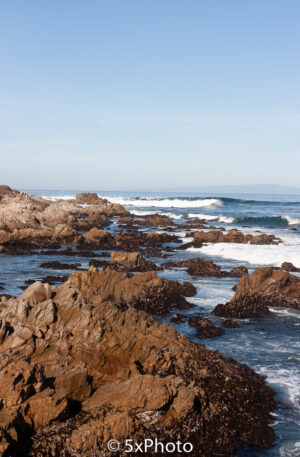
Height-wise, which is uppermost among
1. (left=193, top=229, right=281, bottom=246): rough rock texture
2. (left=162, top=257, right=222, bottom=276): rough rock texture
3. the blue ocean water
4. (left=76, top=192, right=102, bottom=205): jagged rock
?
(left=76, top=192, right=102, bottom=205): jagged rock

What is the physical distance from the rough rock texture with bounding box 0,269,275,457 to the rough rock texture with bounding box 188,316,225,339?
7.10ft

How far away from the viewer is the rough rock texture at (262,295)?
11953 mm

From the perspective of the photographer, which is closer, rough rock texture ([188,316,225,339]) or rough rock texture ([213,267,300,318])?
rough rock texture ([188,316,225,339])

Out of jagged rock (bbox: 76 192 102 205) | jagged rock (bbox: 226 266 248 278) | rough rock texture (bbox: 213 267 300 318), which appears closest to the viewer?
rough rock texture (bbox: 213 267 300 318)

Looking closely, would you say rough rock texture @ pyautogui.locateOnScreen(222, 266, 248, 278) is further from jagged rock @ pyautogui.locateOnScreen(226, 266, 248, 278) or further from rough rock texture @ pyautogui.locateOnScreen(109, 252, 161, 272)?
rough rock texture @ pyautogui.locateOnScreen(109, 252, 161, 272)

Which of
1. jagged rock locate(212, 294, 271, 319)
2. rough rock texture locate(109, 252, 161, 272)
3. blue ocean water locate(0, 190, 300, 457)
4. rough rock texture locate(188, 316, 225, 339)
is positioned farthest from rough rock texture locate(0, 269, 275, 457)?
rough rock texture locate(109, 252, 161, 272)

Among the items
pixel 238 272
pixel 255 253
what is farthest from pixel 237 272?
pixel 255 253

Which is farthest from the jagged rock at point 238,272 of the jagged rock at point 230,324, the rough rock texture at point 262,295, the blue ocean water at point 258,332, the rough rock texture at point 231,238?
the rough rock texture at point 231,238

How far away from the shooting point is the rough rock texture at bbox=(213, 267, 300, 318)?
1195cm

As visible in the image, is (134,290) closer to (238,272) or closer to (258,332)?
(258,332)

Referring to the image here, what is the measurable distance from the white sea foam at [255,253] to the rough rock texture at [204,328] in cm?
1144

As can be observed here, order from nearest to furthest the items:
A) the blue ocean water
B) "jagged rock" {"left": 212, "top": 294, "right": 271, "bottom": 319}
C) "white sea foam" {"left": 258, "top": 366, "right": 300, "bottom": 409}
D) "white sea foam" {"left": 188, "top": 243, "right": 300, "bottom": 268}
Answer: the blue ocean water
"white sea foam" {"left": 258, "top": 366, "right": 300, "bottom": 409}
"jagged rock" {"left": 212, "top": 294, "right": 271, "bottom": 319}
"white sea foam" {"left": 188, "top": 243, "right": 300, "bottom": 268}

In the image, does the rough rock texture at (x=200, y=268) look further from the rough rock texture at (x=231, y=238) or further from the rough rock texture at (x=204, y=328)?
the rough rock texture at (x=231, y=238)

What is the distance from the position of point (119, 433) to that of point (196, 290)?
994 centimetres
